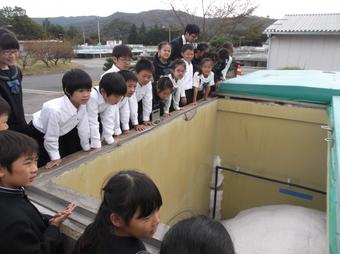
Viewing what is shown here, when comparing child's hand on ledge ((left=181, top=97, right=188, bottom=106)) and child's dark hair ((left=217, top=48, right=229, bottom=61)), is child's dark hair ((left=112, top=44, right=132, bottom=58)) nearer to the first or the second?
child's hand on ledge ((left=181, top=97, right=188, bottom=106))

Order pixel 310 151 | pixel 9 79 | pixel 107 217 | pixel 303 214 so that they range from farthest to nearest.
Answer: pixel 310 151, pixel 303 214, pixel 9 79, pixel 107 217

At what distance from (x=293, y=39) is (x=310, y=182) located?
10080 mm

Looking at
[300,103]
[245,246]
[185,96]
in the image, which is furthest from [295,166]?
[185,96]

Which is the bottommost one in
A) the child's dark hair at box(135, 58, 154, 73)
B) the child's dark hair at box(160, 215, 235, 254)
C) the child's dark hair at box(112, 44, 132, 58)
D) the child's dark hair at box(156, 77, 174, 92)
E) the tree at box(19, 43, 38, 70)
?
the tree at box(19, 43, 38, 70)

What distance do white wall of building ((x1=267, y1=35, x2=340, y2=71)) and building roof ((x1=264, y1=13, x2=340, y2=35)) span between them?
36 cm

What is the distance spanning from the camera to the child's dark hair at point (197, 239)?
3.10 feet

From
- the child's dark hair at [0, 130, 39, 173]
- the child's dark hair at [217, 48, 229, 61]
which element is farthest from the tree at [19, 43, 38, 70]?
the child's dark hair at [0, 130, 39, 173]

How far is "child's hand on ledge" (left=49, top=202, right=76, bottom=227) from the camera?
1.61m

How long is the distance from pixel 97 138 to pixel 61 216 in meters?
1.14

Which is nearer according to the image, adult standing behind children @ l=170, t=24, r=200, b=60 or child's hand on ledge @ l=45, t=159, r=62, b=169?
child's hand on ledge @ l=45, t=159, r=62, b=169

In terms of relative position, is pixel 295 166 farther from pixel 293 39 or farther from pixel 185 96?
pixel 293 39

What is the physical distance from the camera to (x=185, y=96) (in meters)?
4.56

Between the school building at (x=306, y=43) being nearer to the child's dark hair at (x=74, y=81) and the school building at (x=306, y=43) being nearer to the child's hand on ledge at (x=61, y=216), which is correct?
the child's dark hair at (x=74, y=81)

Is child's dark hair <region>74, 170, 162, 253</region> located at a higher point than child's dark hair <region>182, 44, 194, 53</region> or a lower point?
lower
